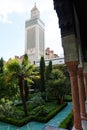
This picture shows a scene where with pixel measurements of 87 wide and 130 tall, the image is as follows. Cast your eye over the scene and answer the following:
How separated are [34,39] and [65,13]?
81.4 metres

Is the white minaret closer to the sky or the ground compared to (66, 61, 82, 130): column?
closer to the sky

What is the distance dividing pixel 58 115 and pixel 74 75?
10.5 meters

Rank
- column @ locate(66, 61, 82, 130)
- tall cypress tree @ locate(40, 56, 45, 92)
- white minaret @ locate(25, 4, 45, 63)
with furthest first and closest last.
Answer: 1. white minaret @ locate(25, 4, 45, 63)
2. tall cypress tree @ locate(40, 56, 45, 92)
3. column @ locate(66, 61, 82, 130)

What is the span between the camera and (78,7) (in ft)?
21.0

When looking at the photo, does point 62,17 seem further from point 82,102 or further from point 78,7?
point 82,102

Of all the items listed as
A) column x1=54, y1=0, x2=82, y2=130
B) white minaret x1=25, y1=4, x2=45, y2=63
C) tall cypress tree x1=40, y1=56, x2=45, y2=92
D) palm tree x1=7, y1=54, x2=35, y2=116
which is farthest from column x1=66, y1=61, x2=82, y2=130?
white minaret x1=25, y1=4, x2=45, y2=63

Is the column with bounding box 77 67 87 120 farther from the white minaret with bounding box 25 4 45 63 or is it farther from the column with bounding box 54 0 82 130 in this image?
the white minaret with bounding box 25 4 45 63

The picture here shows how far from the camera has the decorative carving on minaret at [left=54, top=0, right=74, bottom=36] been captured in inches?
203

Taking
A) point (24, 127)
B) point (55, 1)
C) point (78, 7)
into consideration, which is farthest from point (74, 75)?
point (24, 127)

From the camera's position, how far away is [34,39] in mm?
86188

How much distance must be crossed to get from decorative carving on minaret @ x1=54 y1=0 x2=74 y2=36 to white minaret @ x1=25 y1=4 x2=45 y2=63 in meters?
76.7

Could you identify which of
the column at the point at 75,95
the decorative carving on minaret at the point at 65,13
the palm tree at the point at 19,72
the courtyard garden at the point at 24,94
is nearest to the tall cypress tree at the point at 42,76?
the courtyard garden at the point at 24,94

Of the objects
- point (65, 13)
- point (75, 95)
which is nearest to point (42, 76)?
point (75, 95)

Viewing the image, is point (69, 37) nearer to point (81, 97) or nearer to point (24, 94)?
point (81, 97)
